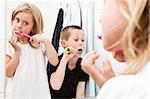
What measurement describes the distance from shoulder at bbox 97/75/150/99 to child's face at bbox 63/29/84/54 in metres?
0.72

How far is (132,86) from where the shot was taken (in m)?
0.49

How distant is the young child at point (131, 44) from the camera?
0.50 m

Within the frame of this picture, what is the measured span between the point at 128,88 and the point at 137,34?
104 mm

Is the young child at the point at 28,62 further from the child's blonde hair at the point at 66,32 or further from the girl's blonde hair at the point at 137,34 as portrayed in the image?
the girl's blonde hair at the point at 137,34

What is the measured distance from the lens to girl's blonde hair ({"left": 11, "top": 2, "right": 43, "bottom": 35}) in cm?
124

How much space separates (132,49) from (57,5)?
76cm

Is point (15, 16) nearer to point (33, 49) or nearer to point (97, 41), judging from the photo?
point (33, 49)

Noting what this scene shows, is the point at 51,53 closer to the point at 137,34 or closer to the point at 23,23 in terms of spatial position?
the point at 23,23

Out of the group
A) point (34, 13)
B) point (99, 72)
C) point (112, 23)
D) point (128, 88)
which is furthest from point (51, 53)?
point (128, 88)

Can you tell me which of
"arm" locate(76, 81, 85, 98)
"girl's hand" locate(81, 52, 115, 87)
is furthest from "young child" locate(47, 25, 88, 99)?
"girl's hand" locate(81, 52, 115, 87)

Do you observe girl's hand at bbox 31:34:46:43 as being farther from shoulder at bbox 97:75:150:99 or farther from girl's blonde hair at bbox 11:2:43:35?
shoulder at bbox 97:75:150:99

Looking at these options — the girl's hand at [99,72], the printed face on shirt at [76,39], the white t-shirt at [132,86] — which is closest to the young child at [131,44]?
the white t-shirt at [132,86]

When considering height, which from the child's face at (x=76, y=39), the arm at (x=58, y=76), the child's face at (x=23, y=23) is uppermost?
the child's face at (x=23, y=23)

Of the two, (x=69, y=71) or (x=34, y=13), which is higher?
(x=34, y=13)
